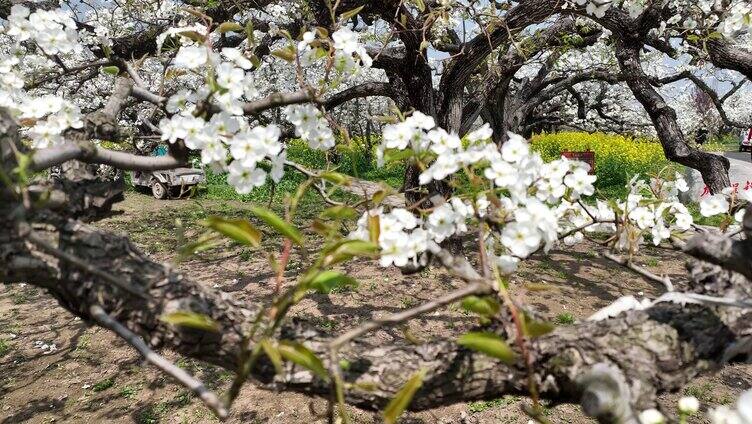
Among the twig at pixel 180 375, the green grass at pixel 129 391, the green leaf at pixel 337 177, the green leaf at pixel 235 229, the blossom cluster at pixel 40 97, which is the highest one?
the blossom cluster at pixel 40 97

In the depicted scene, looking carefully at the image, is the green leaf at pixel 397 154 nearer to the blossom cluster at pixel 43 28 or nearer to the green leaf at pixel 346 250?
the green leaf at pixel 346 250

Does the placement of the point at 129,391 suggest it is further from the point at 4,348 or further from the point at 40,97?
the point at 40,97

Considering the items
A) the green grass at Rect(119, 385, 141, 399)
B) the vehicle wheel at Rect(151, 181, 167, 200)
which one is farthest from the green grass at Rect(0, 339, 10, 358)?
the vehicle wheel at Rect(151, 181, 167, 200)

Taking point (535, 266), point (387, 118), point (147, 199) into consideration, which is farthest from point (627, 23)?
point (147, 199)

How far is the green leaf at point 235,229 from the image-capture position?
34.8 inches

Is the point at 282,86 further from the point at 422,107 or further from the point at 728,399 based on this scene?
the point at 728,399

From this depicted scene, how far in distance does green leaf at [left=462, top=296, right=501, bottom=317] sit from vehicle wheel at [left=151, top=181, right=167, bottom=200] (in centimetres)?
1066

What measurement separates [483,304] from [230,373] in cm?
285

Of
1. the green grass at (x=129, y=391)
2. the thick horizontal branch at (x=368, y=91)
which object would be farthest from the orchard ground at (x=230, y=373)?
the thick horizontal branch at (x=368, y=91)

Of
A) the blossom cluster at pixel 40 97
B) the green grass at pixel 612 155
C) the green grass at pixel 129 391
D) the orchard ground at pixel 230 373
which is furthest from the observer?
the green grass at pixel 612 155

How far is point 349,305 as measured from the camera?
4.41 metres

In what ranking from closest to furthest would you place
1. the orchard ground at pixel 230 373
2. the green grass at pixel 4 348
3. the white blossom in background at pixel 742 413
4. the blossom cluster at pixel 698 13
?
the white blossom in background at pixel 742 413, the blossom cluster at pixel 698 13, the orchard ground at pixel 230 373, the green grass at pixel 4 348

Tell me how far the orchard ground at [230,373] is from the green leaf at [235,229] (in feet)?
1.87

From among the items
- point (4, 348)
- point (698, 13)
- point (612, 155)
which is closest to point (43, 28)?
point (4, 348)
